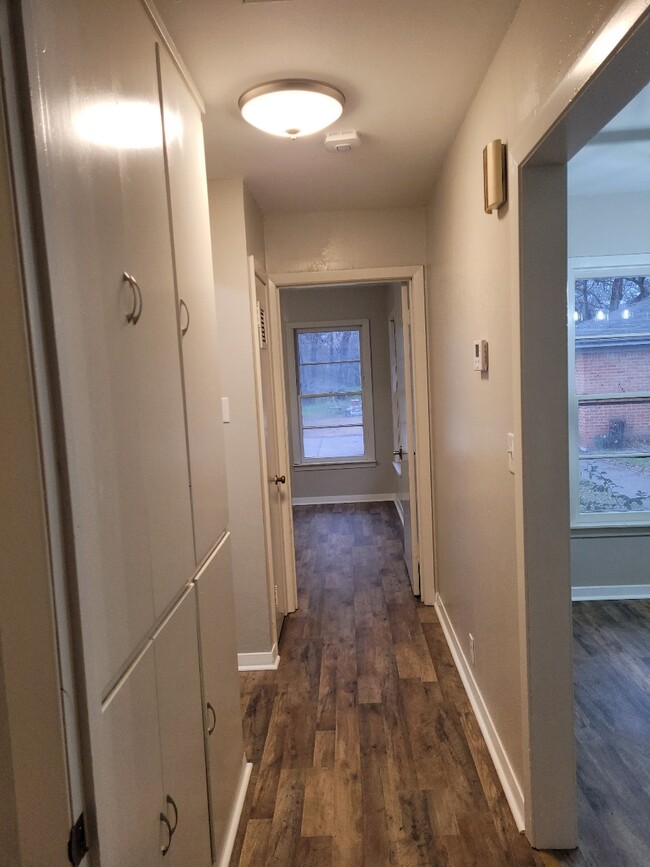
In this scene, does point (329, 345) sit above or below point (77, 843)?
above

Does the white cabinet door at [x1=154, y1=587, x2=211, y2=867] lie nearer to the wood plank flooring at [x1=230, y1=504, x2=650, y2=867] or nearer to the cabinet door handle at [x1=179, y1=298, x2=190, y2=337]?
the wood plank flooring at [x1=230, y1=504, x2=650, y2=867]

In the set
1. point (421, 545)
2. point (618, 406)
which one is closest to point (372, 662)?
point (421, 545)

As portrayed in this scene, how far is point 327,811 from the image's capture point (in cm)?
195

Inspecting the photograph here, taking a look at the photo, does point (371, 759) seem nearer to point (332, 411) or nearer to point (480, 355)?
point (480, 355)

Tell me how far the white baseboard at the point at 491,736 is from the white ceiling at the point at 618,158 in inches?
93.3

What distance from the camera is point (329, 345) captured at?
675cm

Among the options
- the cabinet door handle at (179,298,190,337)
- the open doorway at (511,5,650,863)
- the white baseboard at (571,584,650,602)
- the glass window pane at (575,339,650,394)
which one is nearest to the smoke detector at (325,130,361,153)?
the open doorway at (511,5,650,863)

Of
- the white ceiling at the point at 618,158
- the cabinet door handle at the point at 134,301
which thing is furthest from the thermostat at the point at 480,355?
the cabinet door handle at the point at 134,301

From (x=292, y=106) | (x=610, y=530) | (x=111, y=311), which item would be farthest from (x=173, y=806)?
(x=610, y=530)

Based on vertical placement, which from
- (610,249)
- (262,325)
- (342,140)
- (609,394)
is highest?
(342,140)

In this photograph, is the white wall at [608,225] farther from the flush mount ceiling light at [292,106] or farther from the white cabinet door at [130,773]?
the white cabinet door at [130,773]

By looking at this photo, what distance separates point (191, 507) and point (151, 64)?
3.54ft

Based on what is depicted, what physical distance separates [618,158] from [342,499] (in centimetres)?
465

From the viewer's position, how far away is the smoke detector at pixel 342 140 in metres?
2.30
